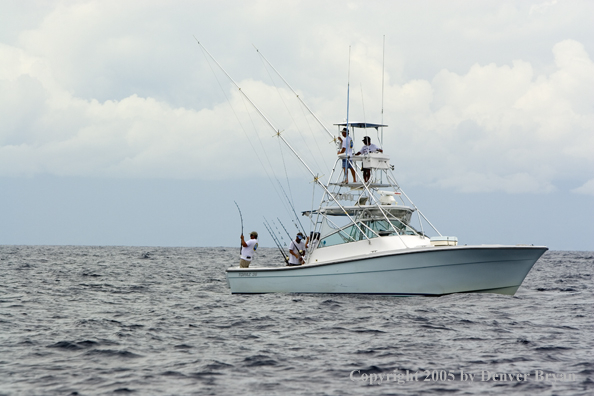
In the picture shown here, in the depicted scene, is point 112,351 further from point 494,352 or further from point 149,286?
point 149,286

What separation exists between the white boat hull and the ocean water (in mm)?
304

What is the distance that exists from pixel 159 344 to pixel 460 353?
5.32 meters

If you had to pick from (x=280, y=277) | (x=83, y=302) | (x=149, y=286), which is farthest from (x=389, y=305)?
(x=149, y=286)

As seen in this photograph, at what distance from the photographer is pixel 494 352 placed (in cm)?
1126

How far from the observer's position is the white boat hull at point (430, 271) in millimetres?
17031

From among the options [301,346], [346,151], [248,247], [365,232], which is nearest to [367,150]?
[346,151]

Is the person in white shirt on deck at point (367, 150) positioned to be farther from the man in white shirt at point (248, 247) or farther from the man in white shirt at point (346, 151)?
the man in white shirt at point (248, 247)

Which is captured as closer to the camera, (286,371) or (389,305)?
(286,371)

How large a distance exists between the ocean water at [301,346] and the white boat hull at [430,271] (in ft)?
1.00

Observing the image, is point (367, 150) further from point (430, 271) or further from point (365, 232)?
point (430, 271)

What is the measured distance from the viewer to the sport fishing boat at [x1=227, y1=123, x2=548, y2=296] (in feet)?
56.4

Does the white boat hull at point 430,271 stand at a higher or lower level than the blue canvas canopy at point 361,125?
lower

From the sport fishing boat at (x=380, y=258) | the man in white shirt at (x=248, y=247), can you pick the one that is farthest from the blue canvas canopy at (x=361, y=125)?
the man in white shirt at (x=248, y=247)

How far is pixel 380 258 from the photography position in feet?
56.9
